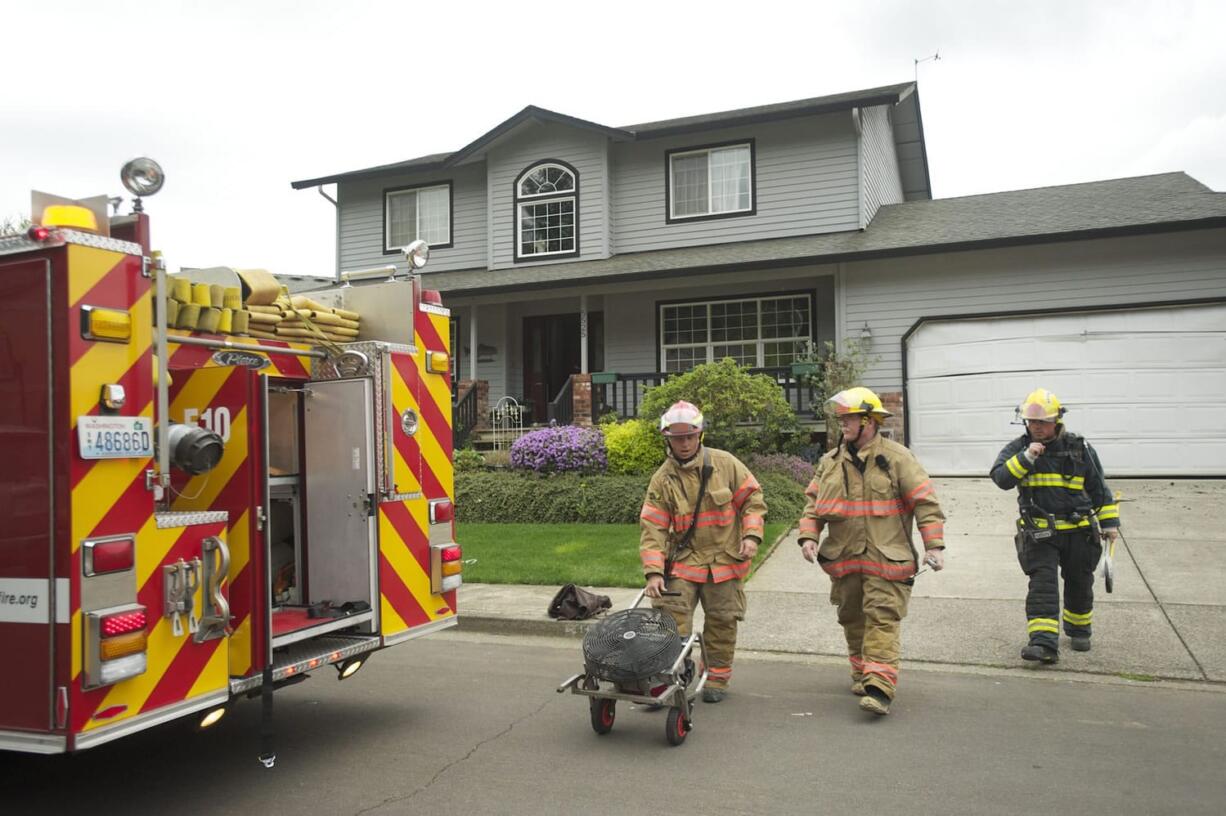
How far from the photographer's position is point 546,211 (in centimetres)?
1938

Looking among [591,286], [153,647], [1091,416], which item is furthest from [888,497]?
[591,286]

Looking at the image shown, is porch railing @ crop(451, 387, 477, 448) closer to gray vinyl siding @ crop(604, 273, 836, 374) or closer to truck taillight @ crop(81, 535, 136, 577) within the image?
gray vinyl siding @ crop(604, 273, 836, 374)

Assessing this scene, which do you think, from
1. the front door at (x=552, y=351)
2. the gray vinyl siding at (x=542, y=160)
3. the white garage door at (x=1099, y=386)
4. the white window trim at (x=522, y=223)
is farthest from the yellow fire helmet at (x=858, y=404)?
the front door at (x=552, y=351)

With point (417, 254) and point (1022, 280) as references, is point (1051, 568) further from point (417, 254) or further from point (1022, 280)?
point (1022, 280)

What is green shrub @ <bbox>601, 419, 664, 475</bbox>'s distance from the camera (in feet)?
45.0

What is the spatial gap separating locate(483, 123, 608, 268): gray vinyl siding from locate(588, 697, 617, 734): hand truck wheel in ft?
46.8

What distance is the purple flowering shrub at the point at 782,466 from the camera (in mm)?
13461

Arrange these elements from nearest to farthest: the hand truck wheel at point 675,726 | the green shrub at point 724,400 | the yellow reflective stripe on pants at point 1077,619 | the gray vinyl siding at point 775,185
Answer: the hand truck wheel at point 675,726
the yellow reflective stripe on pants at point 1077,619
the green shrub at point 724,400
the gray vinyl siding at point 775,185

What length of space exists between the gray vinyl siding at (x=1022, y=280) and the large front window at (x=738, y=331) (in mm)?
1505

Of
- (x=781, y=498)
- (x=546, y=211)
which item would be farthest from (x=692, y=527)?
(x=546, y=211)

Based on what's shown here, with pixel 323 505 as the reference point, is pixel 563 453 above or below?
Answer: below

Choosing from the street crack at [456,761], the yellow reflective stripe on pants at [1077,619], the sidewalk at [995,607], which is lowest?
the street crack at [456,761]

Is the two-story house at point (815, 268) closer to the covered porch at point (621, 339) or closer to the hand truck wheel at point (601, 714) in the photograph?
the covered porch at point (621, 339)

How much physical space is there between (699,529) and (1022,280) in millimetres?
11588
